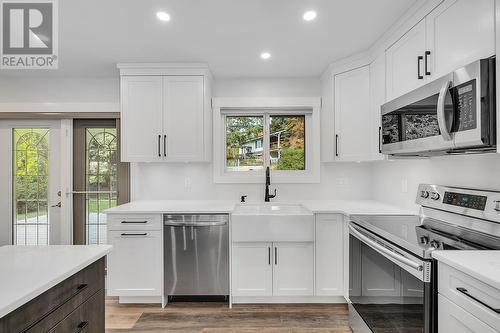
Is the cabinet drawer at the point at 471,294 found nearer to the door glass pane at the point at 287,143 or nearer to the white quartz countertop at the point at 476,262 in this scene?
the white quartz countertop at the point at 476,262

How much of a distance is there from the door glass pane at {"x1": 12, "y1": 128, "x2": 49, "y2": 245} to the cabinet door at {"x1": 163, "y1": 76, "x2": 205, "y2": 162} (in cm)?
162

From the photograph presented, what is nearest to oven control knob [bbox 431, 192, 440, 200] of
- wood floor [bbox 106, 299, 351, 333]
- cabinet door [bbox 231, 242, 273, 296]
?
wood floor [bbox 106, 299, 351, 333]

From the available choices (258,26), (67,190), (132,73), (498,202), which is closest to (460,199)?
(498,202)

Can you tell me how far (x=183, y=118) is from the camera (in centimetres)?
299

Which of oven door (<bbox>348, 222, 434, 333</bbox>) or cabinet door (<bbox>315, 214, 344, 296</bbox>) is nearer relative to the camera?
oven door (<bbox>348, 222, 434, 333</bbox>)

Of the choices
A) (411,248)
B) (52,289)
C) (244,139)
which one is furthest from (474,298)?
(244,139)

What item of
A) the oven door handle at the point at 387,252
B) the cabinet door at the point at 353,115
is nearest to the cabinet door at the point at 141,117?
the cabinet door at the point at 353,115

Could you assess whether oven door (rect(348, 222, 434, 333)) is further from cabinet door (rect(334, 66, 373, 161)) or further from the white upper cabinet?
the white upper cabinet

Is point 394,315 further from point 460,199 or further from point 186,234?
point 186,234

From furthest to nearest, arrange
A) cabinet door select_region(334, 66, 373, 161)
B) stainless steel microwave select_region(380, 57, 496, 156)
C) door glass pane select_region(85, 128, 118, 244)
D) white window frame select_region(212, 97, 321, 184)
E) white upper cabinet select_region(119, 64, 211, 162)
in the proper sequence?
door glass pane select_region(85, 128, 118, 244), white window frame select_region(212, 97, 321, 184), white upper cabinet select_region(119, 64, 211, 162), cabinet door select_region(334, 66, 373, 161), stainless steel microwave select_region(380, 57, 496, 156)

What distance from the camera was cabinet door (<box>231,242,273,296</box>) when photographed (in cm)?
265

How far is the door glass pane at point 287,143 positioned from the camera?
11.3 ft

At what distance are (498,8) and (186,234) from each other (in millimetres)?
2538

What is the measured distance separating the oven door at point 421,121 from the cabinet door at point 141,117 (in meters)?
2.15
